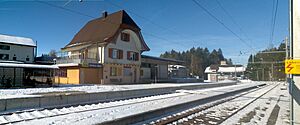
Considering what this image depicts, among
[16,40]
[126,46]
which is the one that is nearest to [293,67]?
[126,46]

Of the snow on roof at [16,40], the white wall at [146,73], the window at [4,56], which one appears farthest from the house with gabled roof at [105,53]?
the snow on roof at [16,40]

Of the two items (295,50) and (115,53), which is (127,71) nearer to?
(115,53)

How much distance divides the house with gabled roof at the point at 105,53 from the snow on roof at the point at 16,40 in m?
13.5

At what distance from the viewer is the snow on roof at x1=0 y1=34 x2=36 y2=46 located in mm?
44188

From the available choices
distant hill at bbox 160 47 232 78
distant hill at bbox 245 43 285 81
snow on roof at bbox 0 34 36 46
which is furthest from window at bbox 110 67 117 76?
distant hill at bbox 160 47 232 78

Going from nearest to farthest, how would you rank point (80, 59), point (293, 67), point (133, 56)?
point (293, 67) < point (80, 59) < point (133, 56)

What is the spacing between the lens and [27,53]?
154 feet

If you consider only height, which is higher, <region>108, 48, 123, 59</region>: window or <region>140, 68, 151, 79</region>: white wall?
<region>108, 48, 123, 59</region>: window

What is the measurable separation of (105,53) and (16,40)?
1027 inches

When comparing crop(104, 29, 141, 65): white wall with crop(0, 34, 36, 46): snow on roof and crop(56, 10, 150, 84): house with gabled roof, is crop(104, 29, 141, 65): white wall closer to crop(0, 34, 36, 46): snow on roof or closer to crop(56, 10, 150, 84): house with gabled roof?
crop(56, 10, 150, 84): house with gabled roof

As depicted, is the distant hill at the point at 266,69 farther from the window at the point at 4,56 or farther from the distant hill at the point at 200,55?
the window at the point at 4,56

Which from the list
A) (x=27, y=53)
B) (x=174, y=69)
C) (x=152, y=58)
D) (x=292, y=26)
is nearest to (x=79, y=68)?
(x=152, y=58)

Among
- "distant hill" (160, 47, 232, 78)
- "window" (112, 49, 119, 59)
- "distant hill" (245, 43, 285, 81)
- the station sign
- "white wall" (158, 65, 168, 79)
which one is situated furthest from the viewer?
"distant hill" (160, 47, 232, 78)

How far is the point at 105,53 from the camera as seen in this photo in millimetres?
32125
